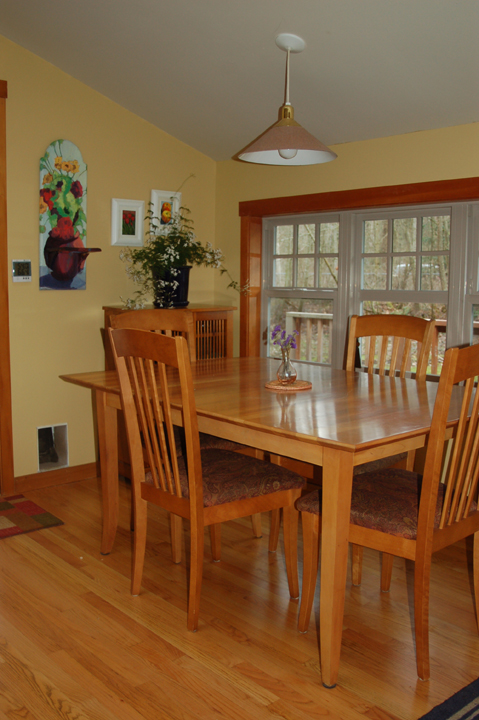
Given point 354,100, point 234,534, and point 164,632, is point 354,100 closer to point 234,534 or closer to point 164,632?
point 234,534

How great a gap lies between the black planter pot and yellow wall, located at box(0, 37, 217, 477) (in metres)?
0.28

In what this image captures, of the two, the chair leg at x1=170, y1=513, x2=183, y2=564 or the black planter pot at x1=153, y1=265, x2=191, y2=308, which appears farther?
the black planter pot at x1=153, y1=265, x2=191, y2=308

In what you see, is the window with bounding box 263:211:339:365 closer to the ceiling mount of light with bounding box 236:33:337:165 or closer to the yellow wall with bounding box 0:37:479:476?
the yellow wall with bounding box 0:37:479:476

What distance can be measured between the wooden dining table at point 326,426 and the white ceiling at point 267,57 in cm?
129

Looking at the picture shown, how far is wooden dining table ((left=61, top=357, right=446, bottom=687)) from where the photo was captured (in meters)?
1.82

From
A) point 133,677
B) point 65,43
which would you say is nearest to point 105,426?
point 133,677

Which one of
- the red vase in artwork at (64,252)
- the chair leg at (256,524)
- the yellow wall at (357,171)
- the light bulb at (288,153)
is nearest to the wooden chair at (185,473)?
the chair leg at (256,524)

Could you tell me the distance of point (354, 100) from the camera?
10.1ft

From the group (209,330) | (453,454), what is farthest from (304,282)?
(453,454)

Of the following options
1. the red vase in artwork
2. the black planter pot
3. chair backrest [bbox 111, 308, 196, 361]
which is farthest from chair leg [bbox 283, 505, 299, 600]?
the red vase in artwork

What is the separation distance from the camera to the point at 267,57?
292 cm

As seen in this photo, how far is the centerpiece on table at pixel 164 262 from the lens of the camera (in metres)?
3.77

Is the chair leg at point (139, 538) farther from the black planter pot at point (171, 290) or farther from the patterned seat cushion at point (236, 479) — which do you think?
the black planter pot at point (171, 290)

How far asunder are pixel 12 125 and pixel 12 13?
548 millimetres
